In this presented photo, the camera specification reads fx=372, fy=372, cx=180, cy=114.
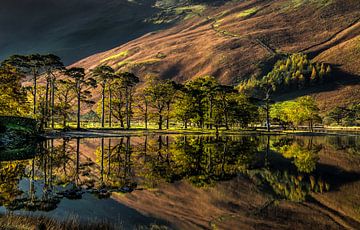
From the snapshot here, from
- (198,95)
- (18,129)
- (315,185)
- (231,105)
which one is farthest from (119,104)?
(315,185)

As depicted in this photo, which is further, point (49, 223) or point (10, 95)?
point (10, 95)

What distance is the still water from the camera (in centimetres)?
1759

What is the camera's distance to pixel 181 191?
904 inches

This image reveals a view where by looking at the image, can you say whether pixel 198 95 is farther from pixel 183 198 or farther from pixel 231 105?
pixel 183 198

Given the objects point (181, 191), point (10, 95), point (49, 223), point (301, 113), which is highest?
point (10, 95)

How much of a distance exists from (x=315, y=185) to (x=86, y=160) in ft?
67.6

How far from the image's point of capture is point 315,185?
2556 cm

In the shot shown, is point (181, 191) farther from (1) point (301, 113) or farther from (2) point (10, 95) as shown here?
(1) point (301, 113)

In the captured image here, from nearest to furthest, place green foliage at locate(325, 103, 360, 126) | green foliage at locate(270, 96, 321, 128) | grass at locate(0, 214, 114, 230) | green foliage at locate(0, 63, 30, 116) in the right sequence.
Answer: grass at locate(0, 214, 114, 230), green foliage at locate(0, 63, 30, 116), green foliage at locate(270, 96, 321, 128), green foliage at locate(325, 103, 360, 126)

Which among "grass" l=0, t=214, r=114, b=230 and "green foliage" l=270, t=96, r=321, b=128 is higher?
"green foliage" l=270, t=96, r=321, b=128

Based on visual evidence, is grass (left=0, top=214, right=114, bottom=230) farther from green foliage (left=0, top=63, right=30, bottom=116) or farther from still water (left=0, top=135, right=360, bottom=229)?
green foliage (left=0, top=63, right=30, bottom=116)

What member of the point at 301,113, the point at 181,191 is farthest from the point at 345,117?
the point at 181,191

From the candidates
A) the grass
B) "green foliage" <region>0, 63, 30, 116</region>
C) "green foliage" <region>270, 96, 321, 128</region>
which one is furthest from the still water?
"green foliage" <region>270, 96, 321, 128</region>

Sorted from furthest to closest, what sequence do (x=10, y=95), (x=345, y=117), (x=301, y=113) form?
(x=345, y=117) < (x=301, y=113) < (x=10, y=95)
